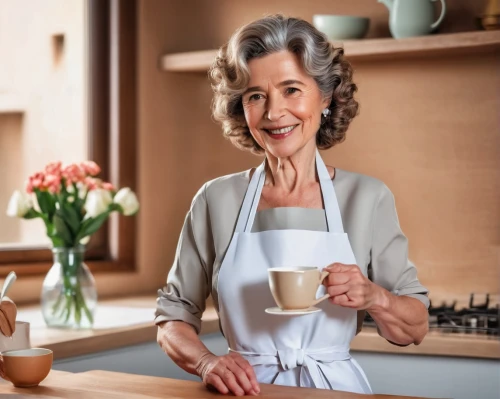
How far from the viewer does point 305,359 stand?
67.7 inches

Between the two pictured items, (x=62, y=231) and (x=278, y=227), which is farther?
(x=62, y=231)

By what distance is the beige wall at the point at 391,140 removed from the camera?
10.1 feet

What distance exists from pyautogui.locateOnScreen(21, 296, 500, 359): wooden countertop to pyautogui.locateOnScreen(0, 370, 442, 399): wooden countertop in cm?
70

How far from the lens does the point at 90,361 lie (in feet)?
7.91

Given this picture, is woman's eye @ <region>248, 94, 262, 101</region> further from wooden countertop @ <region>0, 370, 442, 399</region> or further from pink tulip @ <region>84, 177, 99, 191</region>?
pink tulip @ <region>84, 177, 99, 191</region>

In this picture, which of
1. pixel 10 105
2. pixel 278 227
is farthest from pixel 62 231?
pixel 278 227

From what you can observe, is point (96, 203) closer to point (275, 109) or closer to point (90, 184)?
point (90, 184)

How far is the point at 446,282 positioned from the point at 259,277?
1514 mm

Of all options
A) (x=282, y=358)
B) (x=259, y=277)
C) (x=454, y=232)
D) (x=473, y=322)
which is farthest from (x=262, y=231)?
(x=454, y=232)

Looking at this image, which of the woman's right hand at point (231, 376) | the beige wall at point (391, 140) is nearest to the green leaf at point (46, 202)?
the beige wall at point (391, 140)

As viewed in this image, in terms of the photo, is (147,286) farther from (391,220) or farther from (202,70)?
(391,220)

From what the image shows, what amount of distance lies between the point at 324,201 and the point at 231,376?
0.47 metres

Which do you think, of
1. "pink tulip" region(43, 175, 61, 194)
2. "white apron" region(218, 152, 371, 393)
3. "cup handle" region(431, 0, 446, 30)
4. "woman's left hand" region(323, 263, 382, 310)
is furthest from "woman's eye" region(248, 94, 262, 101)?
"cup handle" region(431, 0, 446, 30)

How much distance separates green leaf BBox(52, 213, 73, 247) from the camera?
2611 mm
